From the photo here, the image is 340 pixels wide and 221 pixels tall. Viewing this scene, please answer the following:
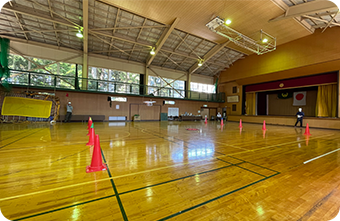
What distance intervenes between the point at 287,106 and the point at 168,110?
14.2 meters

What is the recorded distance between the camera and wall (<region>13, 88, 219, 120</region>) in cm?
1325

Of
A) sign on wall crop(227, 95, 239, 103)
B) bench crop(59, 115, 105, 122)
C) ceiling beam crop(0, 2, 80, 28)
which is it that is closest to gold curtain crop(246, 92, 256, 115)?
sign on wall crop(227, 95, 239, 103)

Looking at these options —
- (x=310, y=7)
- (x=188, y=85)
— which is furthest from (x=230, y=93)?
(x=310, y=7)

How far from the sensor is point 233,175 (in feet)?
7.89

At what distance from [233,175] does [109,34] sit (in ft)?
44.4

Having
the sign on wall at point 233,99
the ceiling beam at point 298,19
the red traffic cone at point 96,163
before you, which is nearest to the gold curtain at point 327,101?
the ceiling beam at point 298,19

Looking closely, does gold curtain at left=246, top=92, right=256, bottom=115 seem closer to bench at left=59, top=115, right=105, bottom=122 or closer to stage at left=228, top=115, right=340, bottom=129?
stage at left=228, top=115, right=340, bottom=129

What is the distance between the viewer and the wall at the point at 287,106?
15.7 m

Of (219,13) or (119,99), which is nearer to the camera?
(219,13)

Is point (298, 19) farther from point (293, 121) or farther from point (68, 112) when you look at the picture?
point (68, 112)

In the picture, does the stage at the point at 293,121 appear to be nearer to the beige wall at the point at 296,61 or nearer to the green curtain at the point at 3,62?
the beige wall at the point at 296,61

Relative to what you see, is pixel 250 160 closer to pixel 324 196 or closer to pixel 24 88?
pixel 324 196

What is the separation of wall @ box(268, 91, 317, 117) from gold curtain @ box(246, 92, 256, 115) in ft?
10.2

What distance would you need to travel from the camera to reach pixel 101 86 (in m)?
14.3
